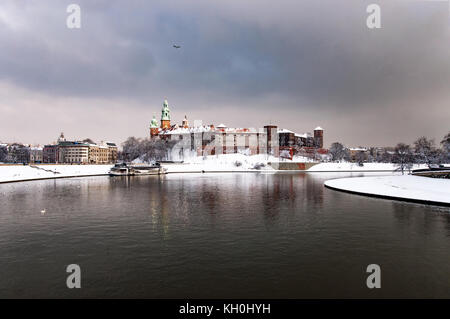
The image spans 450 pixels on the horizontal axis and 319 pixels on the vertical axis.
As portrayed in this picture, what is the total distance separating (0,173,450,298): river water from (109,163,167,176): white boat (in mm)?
56341

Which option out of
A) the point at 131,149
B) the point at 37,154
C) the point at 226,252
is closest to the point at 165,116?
the point at 131,149

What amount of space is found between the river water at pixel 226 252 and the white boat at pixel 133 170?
5634 cm

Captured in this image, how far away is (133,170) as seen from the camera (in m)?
82.9

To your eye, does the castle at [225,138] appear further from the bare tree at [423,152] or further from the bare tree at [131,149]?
the bare tree at [423,152]

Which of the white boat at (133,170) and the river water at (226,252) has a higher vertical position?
the white boat at (133,170)

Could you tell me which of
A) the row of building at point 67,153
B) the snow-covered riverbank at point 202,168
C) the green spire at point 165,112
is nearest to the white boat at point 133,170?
the snow-covered riverbank at point 202,168

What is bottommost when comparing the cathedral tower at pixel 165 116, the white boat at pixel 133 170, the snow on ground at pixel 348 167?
the snow on ground at pixel 348 167

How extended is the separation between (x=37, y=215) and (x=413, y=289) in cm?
2535

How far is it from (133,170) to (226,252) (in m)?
76.5

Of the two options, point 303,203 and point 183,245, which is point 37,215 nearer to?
point 183,245

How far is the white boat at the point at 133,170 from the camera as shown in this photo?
254ft

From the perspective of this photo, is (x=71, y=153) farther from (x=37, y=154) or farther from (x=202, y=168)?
(x=202, y=168)

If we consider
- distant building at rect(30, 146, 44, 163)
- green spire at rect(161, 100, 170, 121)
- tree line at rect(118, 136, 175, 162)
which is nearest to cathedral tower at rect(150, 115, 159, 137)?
green spire at rect(161, 100, 170, 121)

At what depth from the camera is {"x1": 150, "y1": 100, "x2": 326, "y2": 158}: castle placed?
467 ft
